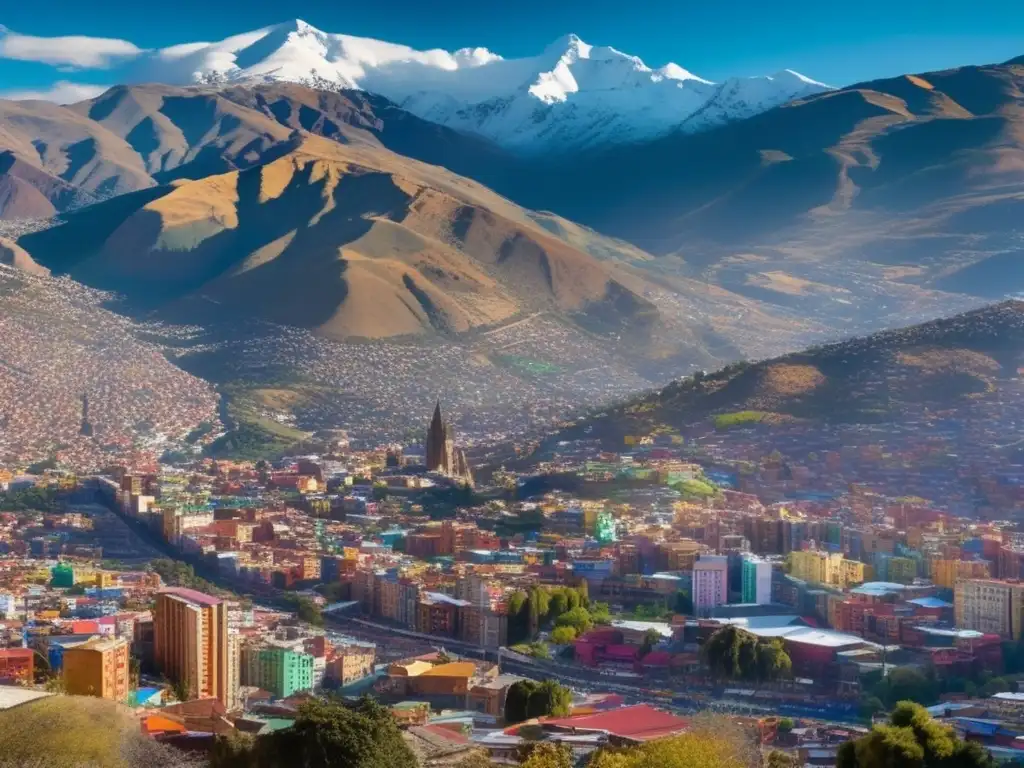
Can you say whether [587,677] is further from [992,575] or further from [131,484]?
[131,484]

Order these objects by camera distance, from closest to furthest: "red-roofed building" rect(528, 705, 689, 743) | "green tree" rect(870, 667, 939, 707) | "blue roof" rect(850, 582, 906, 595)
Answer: "red-roofed building" rect(528, 705, 689, 743) < "green tree" rect(870, 667, 939, 707) < "blue roof" rect(850, 582, 906, 595)

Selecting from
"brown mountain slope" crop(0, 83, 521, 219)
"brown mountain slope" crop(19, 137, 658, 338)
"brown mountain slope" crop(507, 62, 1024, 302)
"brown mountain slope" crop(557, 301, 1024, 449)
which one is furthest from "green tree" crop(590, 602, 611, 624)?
"brown mountain slope" crop(0, 83, 521, 219)

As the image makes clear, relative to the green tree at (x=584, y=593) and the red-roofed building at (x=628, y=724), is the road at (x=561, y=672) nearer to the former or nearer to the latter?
the green tree at (x=584, y=593)

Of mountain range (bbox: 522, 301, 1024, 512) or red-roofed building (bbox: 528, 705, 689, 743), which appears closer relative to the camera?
red-roofed building (bbox: 528, 705, 689, 743)

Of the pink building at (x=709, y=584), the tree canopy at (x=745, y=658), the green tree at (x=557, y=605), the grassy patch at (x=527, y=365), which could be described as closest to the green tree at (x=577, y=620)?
the green tree at (x=557, y=605)

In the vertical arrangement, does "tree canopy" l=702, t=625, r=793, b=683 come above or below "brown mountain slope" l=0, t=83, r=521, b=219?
below

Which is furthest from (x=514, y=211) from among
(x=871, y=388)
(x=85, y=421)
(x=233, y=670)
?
(x=233, y=670)

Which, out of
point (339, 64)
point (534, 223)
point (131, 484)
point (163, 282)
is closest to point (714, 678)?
point (131, 484)

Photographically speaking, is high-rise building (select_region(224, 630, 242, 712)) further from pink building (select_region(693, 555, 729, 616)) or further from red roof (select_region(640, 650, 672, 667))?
pink building (select_region(693, 555, 729, 616))
